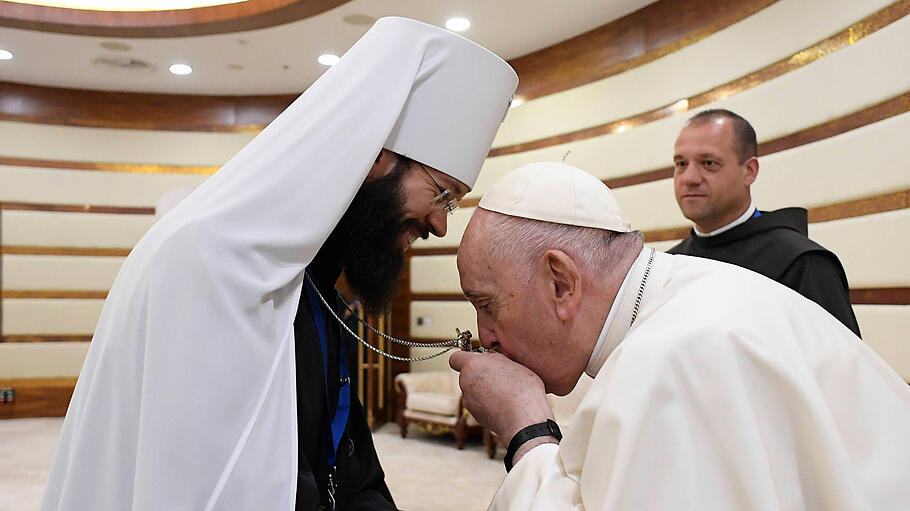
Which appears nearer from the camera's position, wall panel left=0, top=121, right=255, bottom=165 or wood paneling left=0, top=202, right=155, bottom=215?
wood paneling left=0, top=202, right=155, bottom=215

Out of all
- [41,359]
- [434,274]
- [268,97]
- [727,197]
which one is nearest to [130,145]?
[268,97]

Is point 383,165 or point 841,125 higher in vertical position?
point 841,125

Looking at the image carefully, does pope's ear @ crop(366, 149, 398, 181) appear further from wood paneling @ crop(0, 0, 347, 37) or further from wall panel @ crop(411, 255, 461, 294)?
wall panel @ crop(411, 255, 461, 294)

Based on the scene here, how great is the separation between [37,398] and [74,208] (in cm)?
256

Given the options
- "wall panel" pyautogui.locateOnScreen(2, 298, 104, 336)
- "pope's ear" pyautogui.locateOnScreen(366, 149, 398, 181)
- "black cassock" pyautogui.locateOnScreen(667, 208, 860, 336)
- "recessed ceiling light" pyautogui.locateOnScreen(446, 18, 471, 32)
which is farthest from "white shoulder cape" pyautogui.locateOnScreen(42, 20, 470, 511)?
"wall panel" pyautogui.locateOnScreen(2, 298, 104, 336)

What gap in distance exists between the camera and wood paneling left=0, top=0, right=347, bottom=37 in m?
7.23

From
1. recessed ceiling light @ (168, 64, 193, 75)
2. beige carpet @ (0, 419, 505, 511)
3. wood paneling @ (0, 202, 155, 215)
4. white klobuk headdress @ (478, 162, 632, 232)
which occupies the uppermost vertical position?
recessed ceiling light @ (168, 64, 193, 75)

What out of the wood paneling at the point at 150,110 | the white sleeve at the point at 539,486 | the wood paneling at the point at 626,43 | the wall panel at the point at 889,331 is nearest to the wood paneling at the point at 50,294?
the wood paneling at the point at 150,110

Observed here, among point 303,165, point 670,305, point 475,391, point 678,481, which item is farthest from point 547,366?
point 303,165

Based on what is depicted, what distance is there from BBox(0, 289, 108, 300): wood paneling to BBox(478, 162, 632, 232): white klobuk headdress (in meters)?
9.67

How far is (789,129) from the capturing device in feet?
17.0

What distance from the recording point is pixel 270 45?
8.09 m

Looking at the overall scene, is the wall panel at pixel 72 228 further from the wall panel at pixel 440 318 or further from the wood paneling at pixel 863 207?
the wood paneling at pixel 863 207

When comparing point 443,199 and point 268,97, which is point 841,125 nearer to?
point 443,199
